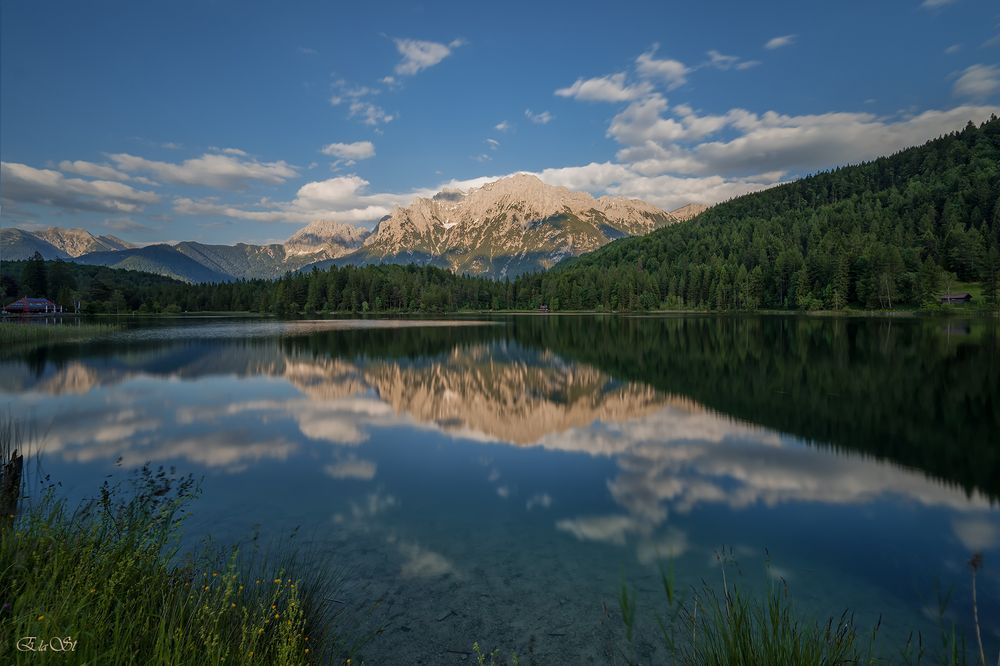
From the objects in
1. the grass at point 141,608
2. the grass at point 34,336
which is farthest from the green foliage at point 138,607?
the grass at point 34,336

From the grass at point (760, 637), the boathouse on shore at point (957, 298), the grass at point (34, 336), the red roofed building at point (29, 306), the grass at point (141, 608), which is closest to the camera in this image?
the grass at point (141, 608)

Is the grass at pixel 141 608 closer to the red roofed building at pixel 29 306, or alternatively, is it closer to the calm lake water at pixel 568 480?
the calm lake water at pixel 568 480

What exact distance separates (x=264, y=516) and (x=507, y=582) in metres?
7.76

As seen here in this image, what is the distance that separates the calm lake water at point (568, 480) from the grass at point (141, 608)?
4.91 ft

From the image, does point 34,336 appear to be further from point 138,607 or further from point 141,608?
point 141,608

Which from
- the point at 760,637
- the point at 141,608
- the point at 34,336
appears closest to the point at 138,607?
the point at 141,608

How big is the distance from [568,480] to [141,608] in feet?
42.8

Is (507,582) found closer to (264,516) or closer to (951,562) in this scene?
(264,516)

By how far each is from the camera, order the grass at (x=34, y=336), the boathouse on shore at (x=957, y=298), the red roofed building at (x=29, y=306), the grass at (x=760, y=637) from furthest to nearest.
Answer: the red roofed building at (x=29, y=306)
the boathouse on shore at (x=957, y=298)
the grass at (x=34, y=336)
the grass at (x=760, y=637)

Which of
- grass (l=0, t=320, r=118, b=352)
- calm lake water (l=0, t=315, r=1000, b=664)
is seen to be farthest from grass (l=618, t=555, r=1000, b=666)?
grass (l=0, t=320, r=118, b=352)

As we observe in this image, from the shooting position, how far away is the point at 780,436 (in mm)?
21922

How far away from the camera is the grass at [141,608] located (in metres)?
5.45


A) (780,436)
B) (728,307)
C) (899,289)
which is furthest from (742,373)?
(728,307)

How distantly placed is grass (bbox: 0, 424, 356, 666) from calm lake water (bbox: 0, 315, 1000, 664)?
4.91 feet
